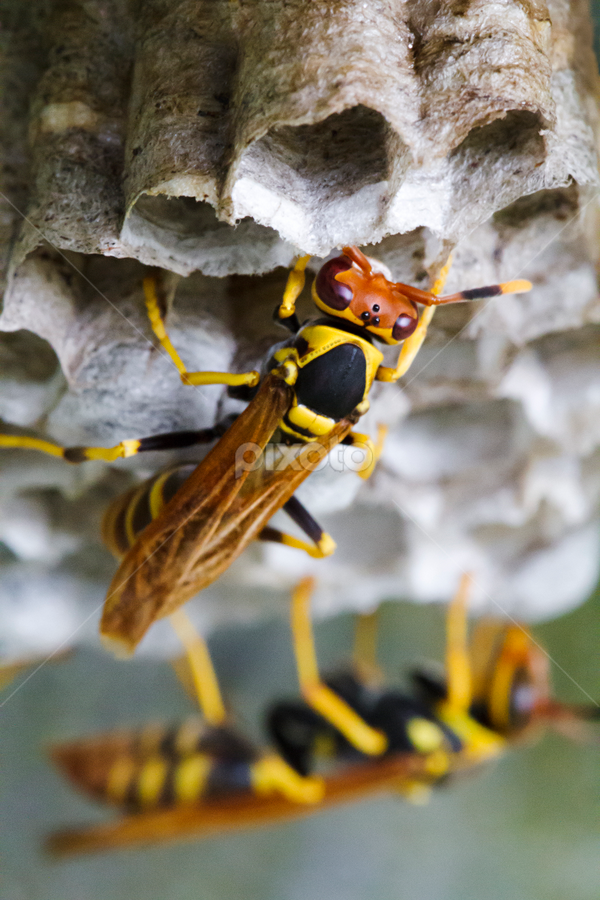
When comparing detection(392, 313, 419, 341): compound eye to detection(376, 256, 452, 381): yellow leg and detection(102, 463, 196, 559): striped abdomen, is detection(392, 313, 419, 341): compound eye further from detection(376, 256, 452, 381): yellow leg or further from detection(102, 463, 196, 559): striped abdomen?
detection(102, 463, 196, 559): striped abdomen

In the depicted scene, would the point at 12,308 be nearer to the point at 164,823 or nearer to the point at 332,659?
the point at 164,823

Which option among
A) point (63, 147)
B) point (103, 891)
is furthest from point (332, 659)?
point (63, 147)

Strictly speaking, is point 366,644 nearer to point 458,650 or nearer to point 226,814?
point 458,650

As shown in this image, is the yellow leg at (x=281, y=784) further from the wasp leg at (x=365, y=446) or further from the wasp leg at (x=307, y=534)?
the wasp leg at (x=365, y=446)

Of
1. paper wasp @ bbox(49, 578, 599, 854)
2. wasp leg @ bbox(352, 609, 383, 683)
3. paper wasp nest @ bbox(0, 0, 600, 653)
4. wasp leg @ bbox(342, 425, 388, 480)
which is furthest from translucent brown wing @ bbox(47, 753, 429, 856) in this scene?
wasp leg @ bbox(342, 425, 388, 480)

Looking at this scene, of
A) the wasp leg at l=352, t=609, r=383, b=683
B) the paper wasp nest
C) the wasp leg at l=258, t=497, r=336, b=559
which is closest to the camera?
the paper wasp nest

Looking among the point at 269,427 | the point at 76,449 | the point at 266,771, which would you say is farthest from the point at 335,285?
the point at 266,771

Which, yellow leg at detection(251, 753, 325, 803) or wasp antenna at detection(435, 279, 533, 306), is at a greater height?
wasp antenna at detection(435, 279, 533, 306)
